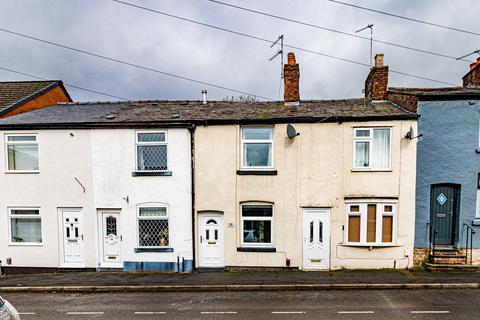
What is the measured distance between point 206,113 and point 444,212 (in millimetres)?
10060

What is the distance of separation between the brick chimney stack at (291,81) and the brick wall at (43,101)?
1212 centimetres

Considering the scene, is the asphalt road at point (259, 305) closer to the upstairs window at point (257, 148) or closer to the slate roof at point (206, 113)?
the upstairs window at point (257, 148)

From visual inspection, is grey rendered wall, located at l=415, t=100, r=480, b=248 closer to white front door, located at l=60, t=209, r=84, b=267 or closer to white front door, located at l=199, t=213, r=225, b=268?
white front door, located at l=199, t=213, r=225, b=268

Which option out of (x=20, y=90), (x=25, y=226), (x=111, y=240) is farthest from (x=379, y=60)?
(x=20, y=90)

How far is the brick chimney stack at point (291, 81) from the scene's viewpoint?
37.8ft

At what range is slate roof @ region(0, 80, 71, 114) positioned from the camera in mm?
12317

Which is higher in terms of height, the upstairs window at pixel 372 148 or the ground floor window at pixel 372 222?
the upstairs window at pixel 372 148

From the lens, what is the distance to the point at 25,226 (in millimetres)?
10695

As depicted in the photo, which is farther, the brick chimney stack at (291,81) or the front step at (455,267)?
the brick chimney stack at (291,81)

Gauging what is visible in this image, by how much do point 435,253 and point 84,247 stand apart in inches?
530

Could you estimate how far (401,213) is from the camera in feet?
32.3

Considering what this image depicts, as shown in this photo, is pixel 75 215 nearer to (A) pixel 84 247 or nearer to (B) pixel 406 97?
(A) pixel 84 247

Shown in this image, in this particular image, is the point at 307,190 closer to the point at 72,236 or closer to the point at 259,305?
the point at 259,305

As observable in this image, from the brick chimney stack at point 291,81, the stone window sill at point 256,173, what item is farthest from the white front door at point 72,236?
the brick chimney stack at point 291,81
